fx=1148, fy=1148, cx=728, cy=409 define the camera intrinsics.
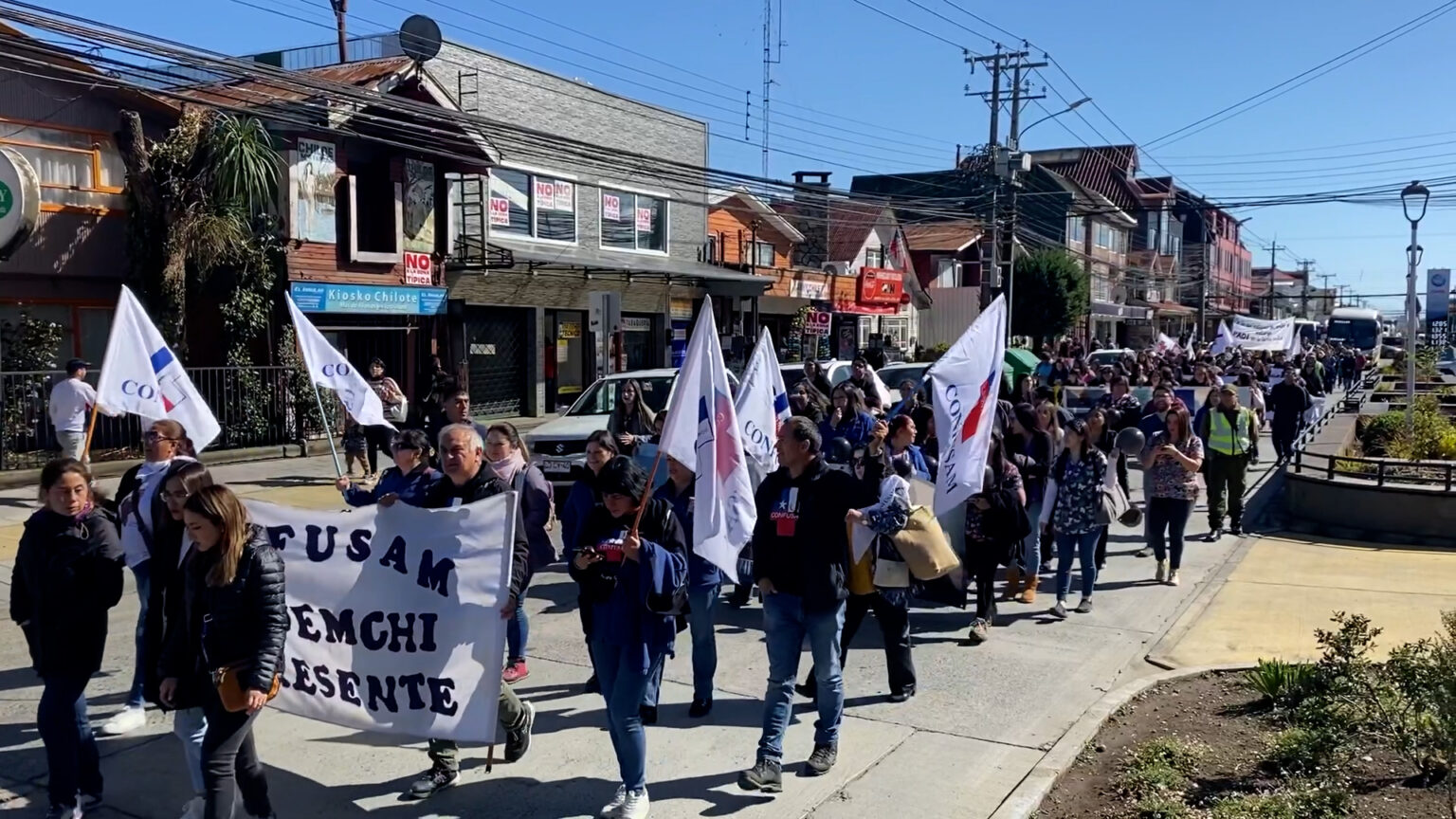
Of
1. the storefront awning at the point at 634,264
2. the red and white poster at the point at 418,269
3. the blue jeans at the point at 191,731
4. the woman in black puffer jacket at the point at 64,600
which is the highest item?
the storefront awning at the point at 634,264

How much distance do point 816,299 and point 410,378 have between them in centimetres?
1713

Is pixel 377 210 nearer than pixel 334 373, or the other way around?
pixel 334 373

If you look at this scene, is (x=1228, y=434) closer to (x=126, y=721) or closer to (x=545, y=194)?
(x=126, y=721)

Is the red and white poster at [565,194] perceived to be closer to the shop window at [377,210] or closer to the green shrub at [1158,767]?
the shop window at [377,210]

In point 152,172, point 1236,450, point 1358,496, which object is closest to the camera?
point 1236,450

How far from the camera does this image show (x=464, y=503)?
18.0 ft

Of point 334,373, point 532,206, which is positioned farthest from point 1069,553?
point 532,206

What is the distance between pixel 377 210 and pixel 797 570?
62.0 ft

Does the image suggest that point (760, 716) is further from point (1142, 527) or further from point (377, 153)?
point (377, 153)

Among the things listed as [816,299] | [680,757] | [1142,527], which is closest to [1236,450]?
[1142,527]

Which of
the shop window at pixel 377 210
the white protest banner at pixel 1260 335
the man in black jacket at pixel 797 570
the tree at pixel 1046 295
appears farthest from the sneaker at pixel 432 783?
the tree at pixel 1046 295

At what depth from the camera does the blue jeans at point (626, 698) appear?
482 centimetres

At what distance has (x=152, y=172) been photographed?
699 inches

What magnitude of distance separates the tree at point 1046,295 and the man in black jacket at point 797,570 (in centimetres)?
4330
